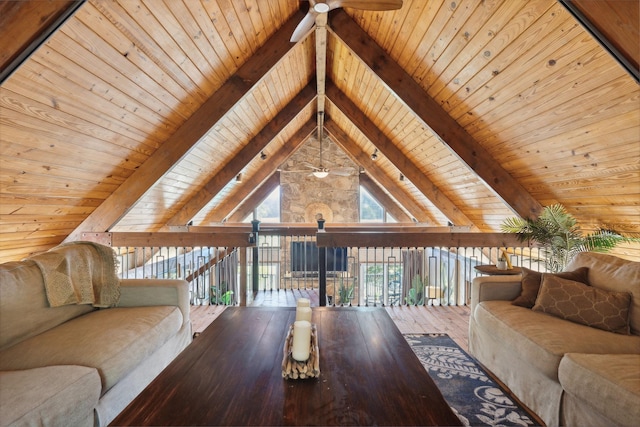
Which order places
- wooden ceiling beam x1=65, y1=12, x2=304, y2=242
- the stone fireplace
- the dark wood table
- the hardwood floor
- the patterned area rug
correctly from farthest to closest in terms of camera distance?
the stone fireplace < wooden ceiling beam x1=65, y1=12, x2=304, y2=242 < the hardwood floor < the patterned area rug < the dark wood table

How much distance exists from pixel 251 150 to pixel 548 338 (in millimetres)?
4654

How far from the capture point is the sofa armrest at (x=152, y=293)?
246cm

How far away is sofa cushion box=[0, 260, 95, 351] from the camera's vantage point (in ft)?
5.83

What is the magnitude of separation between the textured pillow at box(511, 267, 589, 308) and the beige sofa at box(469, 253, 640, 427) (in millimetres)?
54

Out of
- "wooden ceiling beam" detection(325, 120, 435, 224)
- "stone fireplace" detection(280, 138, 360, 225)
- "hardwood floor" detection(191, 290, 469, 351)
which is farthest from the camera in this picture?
"stone fireplace" detection(280, 138, 360, 225)

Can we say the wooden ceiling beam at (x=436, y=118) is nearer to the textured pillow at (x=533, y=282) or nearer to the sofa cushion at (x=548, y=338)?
the textured pillow at (x=533, y=282)

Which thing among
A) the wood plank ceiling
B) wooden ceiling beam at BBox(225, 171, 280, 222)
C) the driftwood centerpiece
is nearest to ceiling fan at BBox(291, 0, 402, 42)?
the wood plank ceiling

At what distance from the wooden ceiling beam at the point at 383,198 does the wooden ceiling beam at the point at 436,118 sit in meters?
4.33

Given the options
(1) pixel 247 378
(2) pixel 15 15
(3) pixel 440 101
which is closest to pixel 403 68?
(3) pixel 440 101

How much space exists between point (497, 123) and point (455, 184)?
1826 mm

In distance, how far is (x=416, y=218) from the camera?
24.4 feet

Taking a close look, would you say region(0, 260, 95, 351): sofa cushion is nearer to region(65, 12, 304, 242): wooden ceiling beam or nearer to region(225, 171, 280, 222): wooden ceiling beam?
region(65, 12, 304, 242): wooden ceiling beam

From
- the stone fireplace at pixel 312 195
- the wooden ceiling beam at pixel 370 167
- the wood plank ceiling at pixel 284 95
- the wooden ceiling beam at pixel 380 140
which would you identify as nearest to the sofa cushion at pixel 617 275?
the wood plank ceiling at pixel 284 95

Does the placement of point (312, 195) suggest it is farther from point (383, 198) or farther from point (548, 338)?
point (548, 338)
